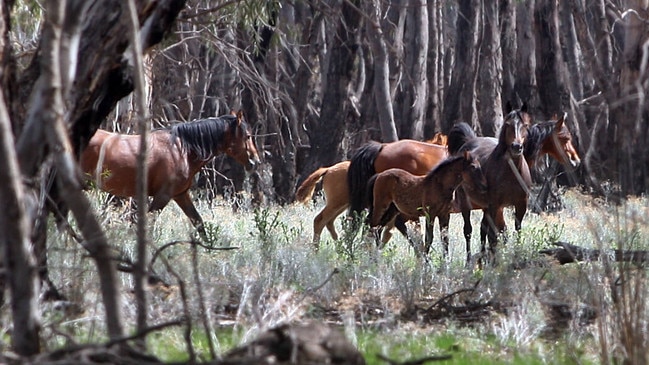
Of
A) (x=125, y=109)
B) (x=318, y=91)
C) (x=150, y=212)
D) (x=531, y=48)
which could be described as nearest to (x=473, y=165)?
(x=150, y=212)

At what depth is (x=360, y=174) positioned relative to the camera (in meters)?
13.8

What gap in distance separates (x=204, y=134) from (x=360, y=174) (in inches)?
83.9

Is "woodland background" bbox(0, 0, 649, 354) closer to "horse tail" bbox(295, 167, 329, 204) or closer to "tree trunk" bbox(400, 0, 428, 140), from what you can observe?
"tree trunk" bbox(400, 0, 428, 140)

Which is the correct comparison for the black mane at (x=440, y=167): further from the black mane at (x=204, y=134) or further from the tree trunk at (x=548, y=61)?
the tree trunk at (x=548, y=61)

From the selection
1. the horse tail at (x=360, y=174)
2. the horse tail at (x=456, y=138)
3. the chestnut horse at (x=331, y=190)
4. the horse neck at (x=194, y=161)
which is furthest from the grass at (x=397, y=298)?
the horse neck at (x=194, y=161)

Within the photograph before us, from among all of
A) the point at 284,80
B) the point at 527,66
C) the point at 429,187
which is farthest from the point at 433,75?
the point at 429,187

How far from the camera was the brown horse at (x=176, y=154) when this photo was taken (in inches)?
531

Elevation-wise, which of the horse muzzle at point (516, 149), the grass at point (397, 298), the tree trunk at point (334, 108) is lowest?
the grass at point (397, 298)

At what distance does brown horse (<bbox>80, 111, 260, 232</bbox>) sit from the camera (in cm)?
1349

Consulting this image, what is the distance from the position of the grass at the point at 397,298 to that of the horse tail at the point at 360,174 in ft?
6.12

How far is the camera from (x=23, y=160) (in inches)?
170

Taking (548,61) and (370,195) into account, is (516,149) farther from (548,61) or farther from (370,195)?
(548,61)

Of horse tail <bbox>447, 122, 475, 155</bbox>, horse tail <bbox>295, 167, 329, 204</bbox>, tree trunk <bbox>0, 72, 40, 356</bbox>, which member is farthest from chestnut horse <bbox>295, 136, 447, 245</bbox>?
tree trunk <bbox>0, 72, 40, 356</bbox>

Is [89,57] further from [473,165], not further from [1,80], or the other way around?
[473,165]
